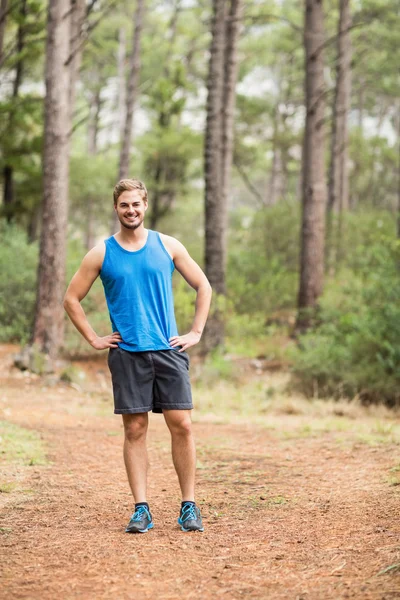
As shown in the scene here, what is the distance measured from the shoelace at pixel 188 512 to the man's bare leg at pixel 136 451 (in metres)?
0.24

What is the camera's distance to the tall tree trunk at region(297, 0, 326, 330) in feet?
51.1

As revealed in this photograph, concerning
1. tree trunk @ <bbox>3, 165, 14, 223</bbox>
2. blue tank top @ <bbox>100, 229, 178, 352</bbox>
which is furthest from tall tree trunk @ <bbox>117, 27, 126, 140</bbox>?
blue tank top @ <bbox>100, 229, 178, 352</bbox>

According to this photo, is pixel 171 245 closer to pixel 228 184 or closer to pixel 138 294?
pixel 138 294

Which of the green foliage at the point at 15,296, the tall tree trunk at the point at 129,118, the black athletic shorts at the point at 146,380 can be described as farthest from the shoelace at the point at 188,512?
the tall tree trunk at the point at 129,118

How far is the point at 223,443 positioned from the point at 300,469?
4.75 ft

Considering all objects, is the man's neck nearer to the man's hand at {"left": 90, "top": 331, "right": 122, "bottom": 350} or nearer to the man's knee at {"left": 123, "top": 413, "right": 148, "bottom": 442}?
the man's hand at {"left": 90, "top": 331, "right": 122, "bottom": 350}

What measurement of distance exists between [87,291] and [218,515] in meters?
1.64

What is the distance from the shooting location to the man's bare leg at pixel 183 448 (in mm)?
4652

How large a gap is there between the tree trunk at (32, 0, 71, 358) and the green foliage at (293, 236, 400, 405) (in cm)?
398

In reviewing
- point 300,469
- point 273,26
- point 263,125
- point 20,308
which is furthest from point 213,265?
point 273,26

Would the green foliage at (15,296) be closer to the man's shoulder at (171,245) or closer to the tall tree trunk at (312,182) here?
the tall tree trunk at (312,182)

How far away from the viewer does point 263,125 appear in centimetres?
3522

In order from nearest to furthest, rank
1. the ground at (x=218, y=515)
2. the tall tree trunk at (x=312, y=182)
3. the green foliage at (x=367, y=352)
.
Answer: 1. the ground at (x=218, y=515)
2. the green foliage at (x=367, y=352)
3. the tall tree trunk at (x=312, y=182)

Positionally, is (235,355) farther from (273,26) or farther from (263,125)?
(273,26)
